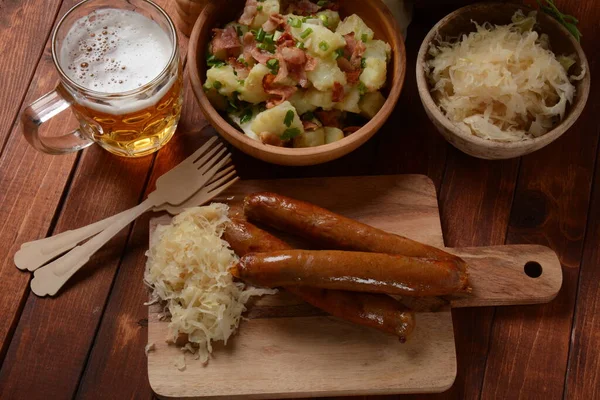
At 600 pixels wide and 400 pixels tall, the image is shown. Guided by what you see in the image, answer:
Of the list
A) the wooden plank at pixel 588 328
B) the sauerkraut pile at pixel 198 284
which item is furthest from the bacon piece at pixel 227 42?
the wooden plank at pixel 588 328

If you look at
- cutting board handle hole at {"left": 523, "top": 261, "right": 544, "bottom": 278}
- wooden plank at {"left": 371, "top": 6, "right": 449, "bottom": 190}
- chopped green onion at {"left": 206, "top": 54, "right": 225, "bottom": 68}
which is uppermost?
chopped green onion at {"left": 206, "top": 54, "right": 225, "bottom": 68}

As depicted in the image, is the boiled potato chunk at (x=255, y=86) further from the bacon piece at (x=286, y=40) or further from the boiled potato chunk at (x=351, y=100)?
the boiled potato chunk at (x=351, y=100)

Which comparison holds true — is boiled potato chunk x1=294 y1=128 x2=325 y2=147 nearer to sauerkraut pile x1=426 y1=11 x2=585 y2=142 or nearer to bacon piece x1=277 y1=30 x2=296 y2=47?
bacon piece x1=277 y1=30 x2=296 y2=47

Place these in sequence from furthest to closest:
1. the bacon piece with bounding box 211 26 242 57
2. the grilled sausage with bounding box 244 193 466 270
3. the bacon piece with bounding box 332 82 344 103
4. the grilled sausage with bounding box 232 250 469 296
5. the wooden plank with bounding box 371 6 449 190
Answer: the wooden plank with bounding box 371 6 449 190 → the bacon piece with bounding box 211 26 242 57 → the bacon piece with bounding box 332 82 344 103 → the grilled sausage with bounding box 244 193 466 270 → the grilled sausage with bounding box 232 250 469 296

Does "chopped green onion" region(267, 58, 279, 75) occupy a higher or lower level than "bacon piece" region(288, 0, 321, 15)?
lower

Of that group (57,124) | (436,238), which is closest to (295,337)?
(436,238)

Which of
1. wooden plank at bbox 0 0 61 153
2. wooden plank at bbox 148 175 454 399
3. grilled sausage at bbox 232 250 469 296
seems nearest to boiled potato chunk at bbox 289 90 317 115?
grilled sausage at bbox 232 250 469 296

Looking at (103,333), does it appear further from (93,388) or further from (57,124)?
(57,124)
